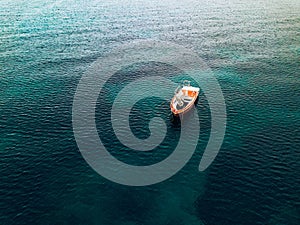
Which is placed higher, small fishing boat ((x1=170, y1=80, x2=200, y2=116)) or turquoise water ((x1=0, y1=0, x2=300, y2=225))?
small fishing boat ((x1=170, y1=80, x2=200, y2=116))

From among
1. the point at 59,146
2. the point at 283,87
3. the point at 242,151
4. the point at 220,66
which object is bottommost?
the point at 59,146

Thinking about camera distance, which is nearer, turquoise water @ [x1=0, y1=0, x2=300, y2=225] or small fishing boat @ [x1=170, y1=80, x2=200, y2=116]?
turquoise water @ [x1=0, y1=0, x2=300, y2=225]

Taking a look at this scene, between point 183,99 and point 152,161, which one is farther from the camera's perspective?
point 183,99

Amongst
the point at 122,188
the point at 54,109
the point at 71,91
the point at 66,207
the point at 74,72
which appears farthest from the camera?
the point at 74,72

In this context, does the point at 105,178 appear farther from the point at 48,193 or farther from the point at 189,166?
the point at 189,166

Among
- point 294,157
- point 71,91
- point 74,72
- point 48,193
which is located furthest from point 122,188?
point 74,72

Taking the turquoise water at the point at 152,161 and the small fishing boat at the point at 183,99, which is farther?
the small fishing boat at the point at 183,99

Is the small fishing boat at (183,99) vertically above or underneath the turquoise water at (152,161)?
above

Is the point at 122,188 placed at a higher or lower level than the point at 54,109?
lower
